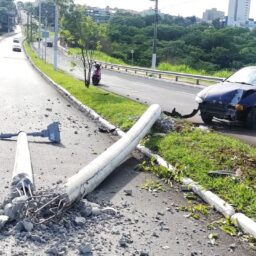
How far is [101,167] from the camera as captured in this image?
642cm

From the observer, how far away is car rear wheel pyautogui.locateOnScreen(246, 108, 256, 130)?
11.9 m

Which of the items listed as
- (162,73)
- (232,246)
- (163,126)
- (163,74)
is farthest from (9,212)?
(163,74)

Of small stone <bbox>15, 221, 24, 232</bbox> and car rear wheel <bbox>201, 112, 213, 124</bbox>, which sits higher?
small stone <bbox>15, 221, 24, 232</bbox>

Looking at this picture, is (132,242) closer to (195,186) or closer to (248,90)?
(195,186)

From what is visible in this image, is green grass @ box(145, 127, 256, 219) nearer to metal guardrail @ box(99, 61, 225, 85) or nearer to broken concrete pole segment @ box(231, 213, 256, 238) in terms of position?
broken concrete pole segment @ box(231, 213, 256, 238)

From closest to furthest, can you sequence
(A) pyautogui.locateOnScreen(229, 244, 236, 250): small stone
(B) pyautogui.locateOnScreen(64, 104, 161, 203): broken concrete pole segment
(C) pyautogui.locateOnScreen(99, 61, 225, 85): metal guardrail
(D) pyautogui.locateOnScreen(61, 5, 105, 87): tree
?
(A) pyautogui.locateOnScreen(229, 244, 236, 250): small stone, (B) pyautogui.locateOnScreen(64, 104, 161, 203): broken concrete pole segment, (D) pyautogui.locateOnScreen(61, 5, 105, 87): tree, (C) pyautogui.locateOnScreen(99, 61, 225, 85): metal guardrail

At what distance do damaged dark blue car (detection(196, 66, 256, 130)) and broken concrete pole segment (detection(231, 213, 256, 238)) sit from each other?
6.55 meters

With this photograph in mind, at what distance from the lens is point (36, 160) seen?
25.6ft

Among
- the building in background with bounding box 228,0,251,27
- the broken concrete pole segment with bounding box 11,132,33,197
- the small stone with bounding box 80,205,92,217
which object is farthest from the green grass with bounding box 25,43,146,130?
the building in background with bounding box 228,0,251,27

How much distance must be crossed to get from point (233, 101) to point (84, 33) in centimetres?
1124

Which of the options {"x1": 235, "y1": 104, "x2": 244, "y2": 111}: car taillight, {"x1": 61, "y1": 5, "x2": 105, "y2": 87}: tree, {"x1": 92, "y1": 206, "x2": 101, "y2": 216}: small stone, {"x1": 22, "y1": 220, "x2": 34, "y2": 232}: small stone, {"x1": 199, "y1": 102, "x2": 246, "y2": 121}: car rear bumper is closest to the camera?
{"x1": 22, "y1": 220, "x2": 34, "y2": 232}: small stone

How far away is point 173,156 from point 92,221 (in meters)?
3.13

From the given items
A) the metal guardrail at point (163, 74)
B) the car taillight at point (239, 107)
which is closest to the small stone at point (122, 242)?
the car taillight at point (239, 107)

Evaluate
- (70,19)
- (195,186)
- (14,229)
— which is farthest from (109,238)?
(70,19)
